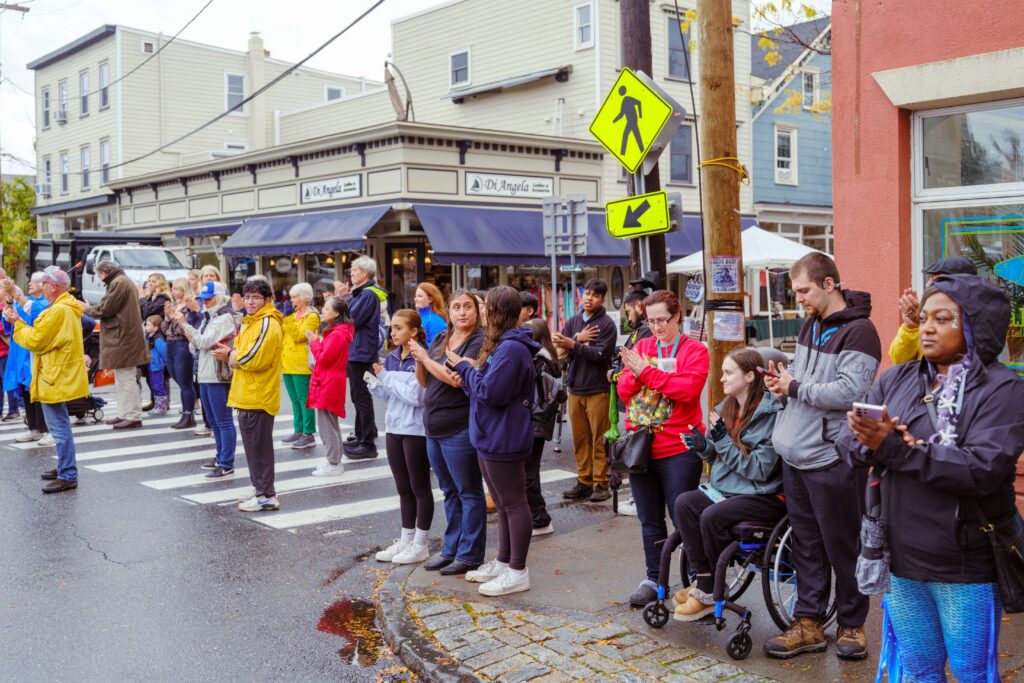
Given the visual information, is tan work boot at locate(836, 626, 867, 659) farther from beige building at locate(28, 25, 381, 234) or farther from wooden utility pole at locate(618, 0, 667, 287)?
beige building at locate(28, 25, 381, 234)

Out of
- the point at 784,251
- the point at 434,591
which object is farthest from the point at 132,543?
the point at 784,251

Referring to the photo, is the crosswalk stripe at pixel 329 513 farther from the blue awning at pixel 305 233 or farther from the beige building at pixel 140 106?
the beige building at pixel 140 106

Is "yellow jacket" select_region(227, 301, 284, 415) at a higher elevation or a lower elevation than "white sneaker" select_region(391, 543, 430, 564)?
higher

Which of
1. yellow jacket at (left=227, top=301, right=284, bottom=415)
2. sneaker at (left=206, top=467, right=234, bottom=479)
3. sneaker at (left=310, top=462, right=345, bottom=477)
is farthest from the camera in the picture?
sneaker at (left=310, top=462, right=345, bottom=477)

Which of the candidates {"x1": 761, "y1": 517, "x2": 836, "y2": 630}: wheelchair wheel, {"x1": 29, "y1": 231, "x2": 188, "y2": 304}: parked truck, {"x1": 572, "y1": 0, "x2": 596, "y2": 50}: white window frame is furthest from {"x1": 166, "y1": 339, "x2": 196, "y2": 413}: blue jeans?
{"x1": 572, "y1": 0, "x2": 596, "y2": 50}: white window frame

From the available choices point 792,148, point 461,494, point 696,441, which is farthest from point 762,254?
point 696,441

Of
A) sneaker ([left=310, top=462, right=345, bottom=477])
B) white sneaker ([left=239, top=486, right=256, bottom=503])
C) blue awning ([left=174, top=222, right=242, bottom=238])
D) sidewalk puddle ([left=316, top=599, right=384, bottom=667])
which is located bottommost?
sidewalk puddle ([left=316, top=599, right=384, bottom=667])

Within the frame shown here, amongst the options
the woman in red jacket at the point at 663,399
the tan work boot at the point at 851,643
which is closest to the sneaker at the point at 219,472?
the woman in red jacket at the point at 663,399

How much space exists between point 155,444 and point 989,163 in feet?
30.6

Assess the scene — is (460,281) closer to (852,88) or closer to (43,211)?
(852,88)

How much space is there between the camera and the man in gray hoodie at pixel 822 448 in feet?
14.6

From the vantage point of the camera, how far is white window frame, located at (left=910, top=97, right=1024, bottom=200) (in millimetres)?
6183

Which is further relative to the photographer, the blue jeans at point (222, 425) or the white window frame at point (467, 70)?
the white window frame at point (467, 70)

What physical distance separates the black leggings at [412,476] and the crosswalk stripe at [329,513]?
4.82ft
